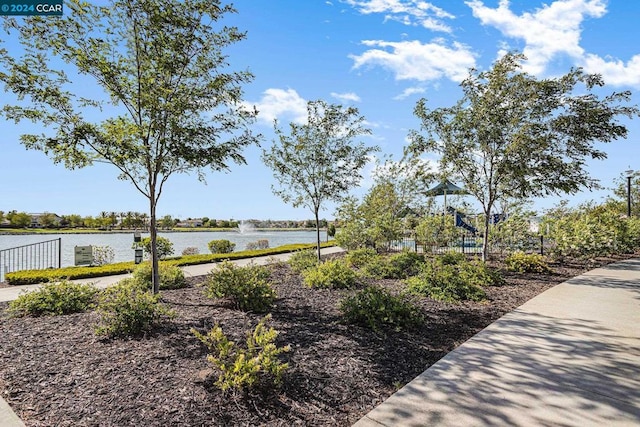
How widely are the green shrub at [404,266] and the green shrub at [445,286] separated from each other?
0.97 metres

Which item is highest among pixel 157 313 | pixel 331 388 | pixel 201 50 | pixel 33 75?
pixel 201 50

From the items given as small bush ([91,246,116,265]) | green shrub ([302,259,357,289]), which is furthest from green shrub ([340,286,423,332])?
small bush ([91,246,116,265])

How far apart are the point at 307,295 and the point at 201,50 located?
14.8 ft

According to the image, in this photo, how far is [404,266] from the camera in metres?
9.16

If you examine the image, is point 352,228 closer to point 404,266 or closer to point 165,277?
point 404,266

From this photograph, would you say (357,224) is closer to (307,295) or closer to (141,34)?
(307,295)

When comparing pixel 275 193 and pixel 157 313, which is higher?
pixel 275 193

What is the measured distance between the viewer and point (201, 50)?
223 inches

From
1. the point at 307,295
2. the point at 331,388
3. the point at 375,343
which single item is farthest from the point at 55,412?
the point at 307,295

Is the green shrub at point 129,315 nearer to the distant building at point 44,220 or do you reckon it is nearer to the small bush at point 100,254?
the small bush at point 100,254

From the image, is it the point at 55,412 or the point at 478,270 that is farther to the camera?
the point at 478,270

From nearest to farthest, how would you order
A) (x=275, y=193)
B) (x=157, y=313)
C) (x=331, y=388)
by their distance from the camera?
(x=331, y=388) < (x=157, y=313) < (x=275, y=193)

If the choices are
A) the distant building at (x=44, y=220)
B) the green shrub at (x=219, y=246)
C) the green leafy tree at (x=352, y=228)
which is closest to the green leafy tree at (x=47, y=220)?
the distant building at (x=44, y=220)

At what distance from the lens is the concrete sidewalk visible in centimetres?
250
